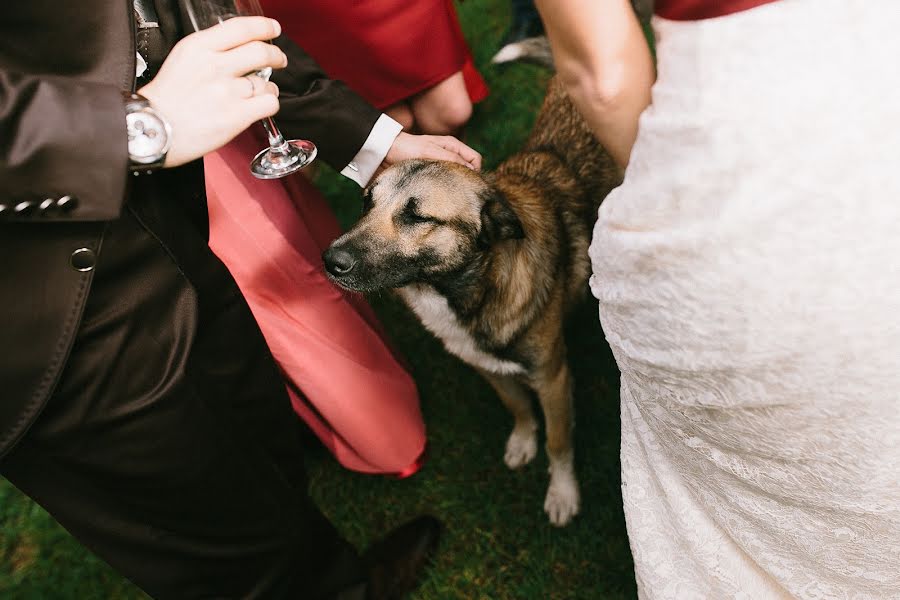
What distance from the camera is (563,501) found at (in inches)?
101

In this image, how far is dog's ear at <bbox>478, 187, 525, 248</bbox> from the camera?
2098 mm

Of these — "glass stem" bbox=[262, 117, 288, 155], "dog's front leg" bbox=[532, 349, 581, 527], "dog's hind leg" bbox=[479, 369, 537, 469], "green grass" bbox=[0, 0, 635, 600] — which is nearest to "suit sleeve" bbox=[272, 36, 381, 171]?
"glass stem" bbox=[262, 117, 288, 155]

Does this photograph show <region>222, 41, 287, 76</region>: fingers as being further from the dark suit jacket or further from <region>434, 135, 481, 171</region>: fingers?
<region>434, 135, 481, 171</region>: fingers

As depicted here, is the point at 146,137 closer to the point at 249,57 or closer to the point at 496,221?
the point at 249,57

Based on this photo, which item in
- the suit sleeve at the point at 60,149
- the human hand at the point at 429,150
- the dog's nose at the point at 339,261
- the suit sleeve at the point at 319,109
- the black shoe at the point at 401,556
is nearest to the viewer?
the suit sleeve at the point at 60,149

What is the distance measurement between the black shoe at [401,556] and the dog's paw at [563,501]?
17.7 inches

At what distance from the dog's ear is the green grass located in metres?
1.07

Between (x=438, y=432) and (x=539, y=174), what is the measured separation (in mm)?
1204

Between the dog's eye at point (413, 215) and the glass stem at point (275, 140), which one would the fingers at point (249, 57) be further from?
the dog's eye at point (413, 215)

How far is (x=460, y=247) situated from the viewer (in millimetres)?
2105

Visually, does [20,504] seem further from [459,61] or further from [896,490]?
[896,490]

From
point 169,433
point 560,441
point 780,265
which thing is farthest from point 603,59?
point 560,441

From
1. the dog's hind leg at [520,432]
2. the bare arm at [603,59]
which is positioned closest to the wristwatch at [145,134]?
the bare arm at [603,59]

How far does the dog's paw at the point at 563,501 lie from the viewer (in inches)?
100
